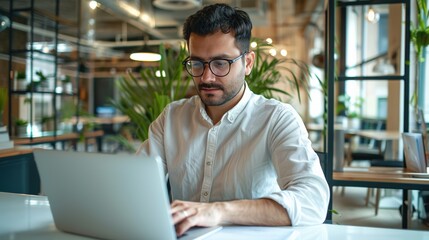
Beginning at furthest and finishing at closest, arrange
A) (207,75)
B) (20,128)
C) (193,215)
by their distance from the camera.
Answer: (20,128) → (207,75) → (193,215)

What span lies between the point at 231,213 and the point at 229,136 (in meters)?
0.43

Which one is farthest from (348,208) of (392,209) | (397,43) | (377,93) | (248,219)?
(377,93)

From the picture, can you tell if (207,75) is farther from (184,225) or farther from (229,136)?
(184,225)

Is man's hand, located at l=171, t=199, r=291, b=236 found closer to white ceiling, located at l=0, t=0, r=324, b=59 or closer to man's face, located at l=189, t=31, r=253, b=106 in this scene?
man's face, located at l=189, t=31, r=253, b=106

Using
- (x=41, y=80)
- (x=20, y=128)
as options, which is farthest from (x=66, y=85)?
(x=20, y=128)

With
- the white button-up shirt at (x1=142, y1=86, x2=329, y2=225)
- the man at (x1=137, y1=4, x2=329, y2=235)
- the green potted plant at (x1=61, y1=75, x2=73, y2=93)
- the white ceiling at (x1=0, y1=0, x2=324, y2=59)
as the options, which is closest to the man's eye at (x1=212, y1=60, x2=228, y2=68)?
the man at (x1=137, y1=4, x2=329, y2=235)

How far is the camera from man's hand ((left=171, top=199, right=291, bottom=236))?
0.97 metres

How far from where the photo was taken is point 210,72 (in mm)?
1357

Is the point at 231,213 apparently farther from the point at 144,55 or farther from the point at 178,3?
the point at 144,55

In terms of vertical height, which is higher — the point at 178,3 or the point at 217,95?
the point at 178,3

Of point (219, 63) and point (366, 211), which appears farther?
point (366, 211)

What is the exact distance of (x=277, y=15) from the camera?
9031mm

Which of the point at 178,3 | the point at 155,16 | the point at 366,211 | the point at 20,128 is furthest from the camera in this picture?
the point at 155,16

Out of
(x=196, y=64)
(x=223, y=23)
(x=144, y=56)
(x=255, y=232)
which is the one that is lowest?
(x=255, y=232)
